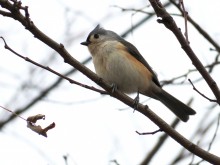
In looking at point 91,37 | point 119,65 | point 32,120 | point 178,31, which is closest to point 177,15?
point 119,65

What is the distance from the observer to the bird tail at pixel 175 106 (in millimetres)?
4855

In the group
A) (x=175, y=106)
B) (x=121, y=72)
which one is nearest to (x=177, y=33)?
(x=121, y=72)

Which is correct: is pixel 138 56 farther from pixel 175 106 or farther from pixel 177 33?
pixel 177 33

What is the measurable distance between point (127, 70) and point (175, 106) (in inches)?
30.0

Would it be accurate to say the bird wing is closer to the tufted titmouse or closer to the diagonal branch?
the tufted titmouse

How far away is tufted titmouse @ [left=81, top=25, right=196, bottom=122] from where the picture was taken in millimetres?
4863

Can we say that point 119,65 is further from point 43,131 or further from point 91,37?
point 43,131

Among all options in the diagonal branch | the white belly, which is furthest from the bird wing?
the diagonal branch

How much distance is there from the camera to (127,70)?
4.93 m

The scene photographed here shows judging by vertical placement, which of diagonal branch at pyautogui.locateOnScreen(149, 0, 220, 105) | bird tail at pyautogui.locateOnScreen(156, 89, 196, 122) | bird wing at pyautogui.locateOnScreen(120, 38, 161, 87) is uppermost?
bird wing at pyautogui.locateOnScreen(120, 38, 161, 87)

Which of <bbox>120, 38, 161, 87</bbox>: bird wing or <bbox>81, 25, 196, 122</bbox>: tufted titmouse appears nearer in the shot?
<bbox>81, 25, 196, 122</bbox>: tufted titmouse

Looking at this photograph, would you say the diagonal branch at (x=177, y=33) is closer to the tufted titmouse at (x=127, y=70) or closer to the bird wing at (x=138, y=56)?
the tufted titmouse at (x=127, y=70)

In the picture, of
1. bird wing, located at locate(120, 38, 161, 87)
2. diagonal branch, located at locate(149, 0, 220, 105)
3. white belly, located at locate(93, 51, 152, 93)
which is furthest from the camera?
bird wing, located at locate(120, 38, 161, 87)

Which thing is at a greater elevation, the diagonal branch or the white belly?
the white belly
